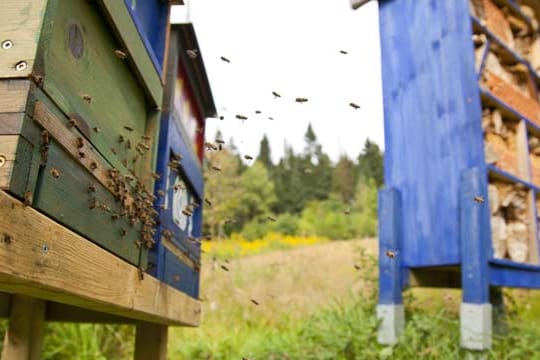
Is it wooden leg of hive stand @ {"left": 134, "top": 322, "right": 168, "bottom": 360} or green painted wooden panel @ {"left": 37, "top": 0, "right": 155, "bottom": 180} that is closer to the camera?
green painted wooden panel @ {"left": 37, "top": 0, "right": 155, "bottom": 180}

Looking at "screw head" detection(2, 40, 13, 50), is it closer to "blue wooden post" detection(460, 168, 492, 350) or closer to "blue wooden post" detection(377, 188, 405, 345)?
"blue wooden post" detection(460, 168, 492, 350)

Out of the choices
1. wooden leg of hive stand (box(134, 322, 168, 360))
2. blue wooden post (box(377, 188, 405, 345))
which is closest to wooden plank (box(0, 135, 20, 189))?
wooden leg of hive stand (box(134, 322, 168, 360))

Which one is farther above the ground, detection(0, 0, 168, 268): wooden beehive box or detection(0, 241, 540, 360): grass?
detection(0, 0, 168, 268): wooden beehive box

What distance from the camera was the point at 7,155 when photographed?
2.97ft

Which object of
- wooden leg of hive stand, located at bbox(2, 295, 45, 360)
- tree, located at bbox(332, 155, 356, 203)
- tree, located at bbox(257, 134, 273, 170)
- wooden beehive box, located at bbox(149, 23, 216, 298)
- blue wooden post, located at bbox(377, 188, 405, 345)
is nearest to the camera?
wooden beehive box, located at bbox(149, 23, 216, 298)

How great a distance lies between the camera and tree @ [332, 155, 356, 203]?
131 feet

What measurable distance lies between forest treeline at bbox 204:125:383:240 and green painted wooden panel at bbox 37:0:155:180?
13601 millimetres

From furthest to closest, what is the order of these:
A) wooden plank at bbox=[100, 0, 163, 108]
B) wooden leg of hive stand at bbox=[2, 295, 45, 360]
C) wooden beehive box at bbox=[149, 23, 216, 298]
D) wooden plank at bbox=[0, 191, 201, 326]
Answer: wooden leg of hive stand at bbox=[2, 295, 45, 360], wooden beehive box at bbox=[149, 23, 216, 298], wooden plank at bbox=[100, 0, 163, 108], wooden plank at bbox=[0, 191, 201, 326]

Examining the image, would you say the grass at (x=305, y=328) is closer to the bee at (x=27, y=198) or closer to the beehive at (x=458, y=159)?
the beehive at (x=458, y=159)

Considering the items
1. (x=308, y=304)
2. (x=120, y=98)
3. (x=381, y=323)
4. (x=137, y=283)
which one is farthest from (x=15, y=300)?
(x=308, y=304)

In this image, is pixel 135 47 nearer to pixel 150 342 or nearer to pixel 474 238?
pixel 150 342

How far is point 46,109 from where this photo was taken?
3.35ft

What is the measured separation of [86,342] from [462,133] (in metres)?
3.87

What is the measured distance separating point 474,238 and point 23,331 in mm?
2875
